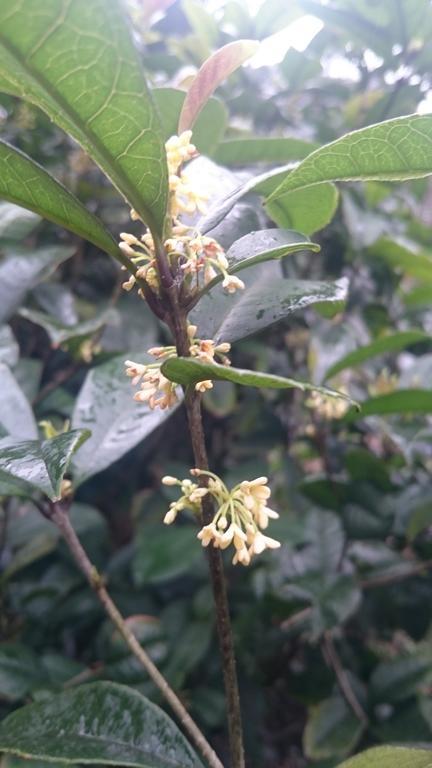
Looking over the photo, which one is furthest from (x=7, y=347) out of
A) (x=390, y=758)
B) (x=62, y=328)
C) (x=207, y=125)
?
(x=390, y=758)

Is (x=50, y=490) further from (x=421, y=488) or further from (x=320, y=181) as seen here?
(x=421, y=488)

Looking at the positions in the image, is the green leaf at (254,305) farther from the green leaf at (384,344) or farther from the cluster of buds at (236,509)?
the green leaf at (384,344)

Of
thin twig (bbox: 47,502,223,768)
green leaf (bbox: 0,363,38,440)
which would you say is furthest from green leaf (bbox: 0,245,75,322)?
thin twig (bbox: 47,502,223,768)

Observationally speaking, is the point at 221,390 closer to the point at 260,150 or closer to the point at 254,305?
the point at 260,150

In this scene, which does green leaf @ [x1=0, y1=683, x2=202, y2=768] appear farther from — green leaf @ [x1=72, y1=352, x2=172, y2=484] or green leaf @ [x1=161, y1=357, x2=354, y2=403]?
green leaf @ [x1=161, y1=357, x2=354, y2=403]

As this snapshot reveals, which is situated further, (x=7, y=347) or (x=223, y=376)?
(x=7, y=347)

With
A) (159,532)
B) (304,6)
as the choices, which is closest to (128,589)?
(159,532)
